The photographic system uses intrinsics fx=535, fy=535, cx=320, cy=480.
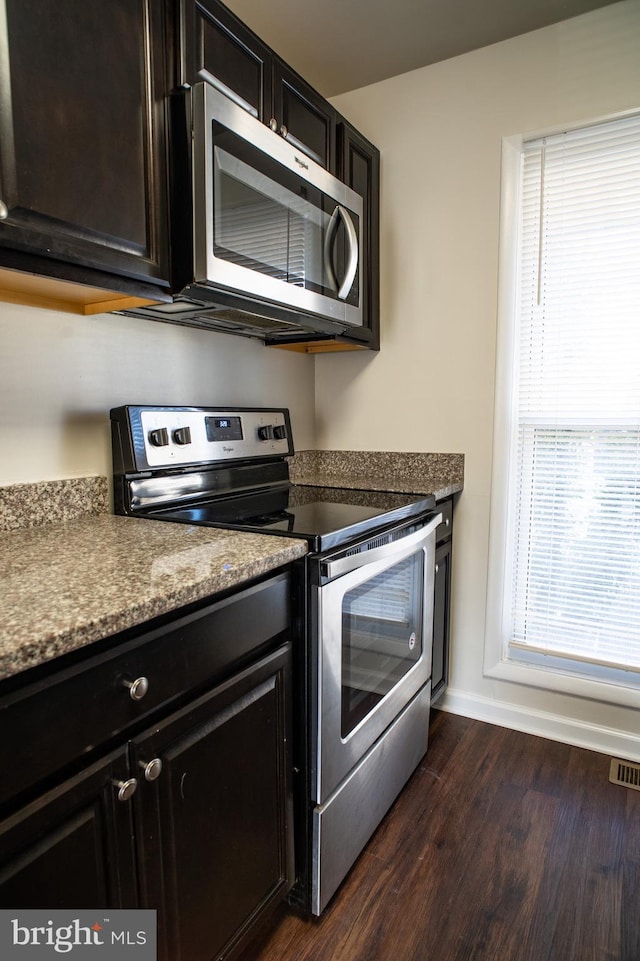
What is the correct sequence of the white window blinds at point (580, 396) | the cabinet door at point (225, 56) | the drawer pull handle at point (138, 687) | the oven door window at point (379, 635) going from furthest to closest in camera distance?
the white window blinds at point (580, 396), the oven door window at point (379, 635), the cabinet door at point (225, 56), the drawer pull handle at point (138, 687)

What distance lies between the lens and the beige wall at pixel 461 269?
189 cm

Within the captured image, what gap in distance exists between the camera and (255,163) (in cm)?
133

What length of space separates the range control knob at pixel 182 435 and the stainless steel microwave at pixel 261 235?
0.32 meters

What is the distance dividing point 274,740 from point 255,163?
1.36 m

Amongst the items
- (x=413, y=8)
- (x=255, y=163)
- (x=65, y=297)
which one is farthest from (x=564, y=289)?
(x=65, y=297)

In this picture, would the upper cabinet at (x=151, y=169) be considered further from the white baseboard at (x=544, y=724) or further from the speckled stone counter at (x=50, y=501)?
the white baseboard at (x=544, y=724)

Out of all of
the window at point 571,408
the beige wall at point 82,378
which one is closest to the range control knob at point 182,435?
the beige wall at point 82,378

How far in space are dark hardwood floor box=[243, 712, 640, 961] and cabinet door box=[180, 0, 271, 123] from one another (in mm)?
1956

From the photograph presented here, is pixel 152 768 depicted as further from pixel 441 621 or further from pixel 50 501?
pixel 441 621

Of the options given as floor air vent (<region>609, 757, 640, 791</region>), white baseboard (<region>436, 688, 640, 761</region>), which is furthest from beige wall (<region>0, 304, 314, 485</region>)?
floor air vent (<region>609, 757, 640, 791</region>)

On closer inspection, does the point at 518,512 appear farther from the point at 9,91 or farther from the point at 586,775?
the point at 9,91

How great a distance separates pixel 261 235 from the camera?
138 cm

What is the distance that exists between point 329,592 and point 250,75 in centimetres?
130

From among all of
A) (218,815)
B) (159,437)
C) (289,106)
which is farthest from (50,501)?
(289,106)
